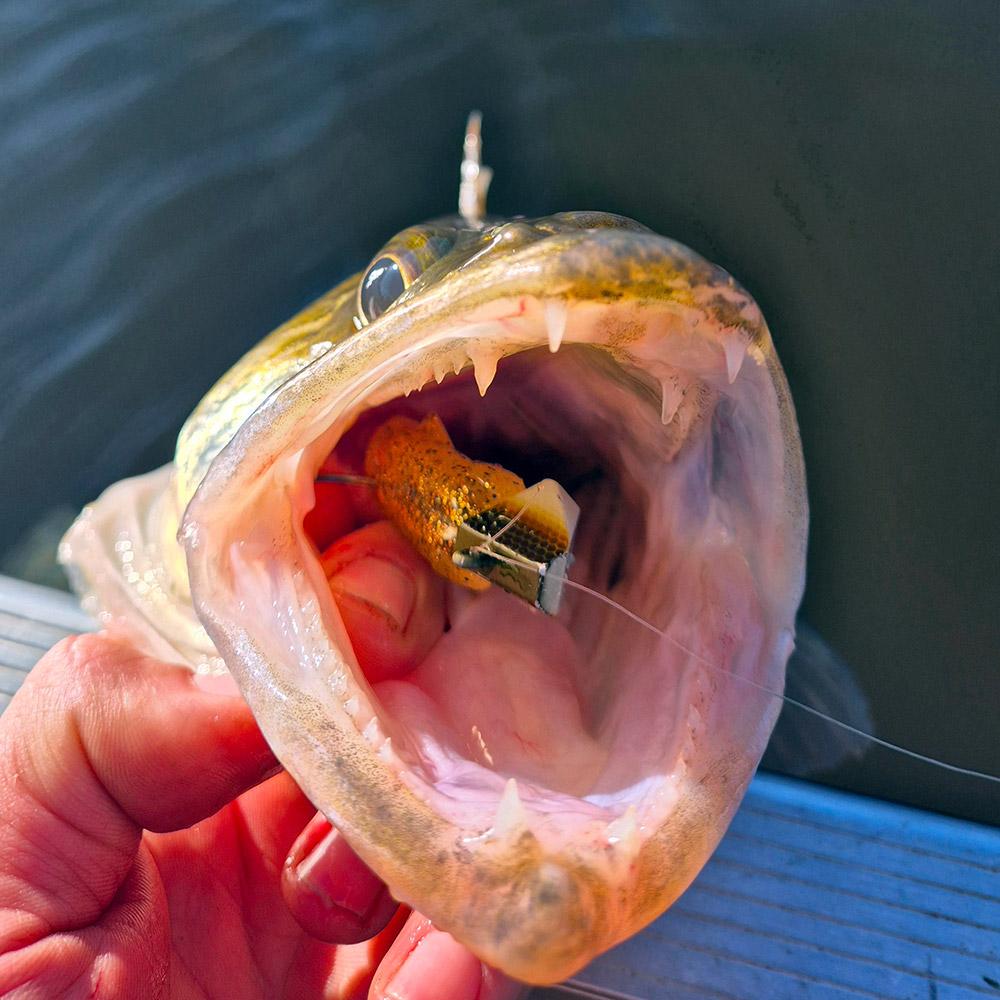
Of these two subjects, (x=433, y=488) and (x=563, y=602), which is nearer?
(x=433, y=488)

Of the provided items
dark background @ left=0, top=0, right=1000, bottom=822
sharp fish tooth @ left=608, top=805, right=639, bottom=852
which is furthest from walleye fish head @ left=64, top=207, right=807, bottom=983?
dark background @ left=0, top=0, right=1000, bottom=822

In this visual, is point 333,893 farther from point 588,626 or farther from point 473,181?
point 473,181

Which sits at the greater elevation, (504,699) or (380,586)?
(380,586)

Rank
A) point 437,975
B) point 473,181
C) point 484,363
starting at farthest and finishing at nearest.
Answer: point 473,181 → point 437,975 → point 484,363

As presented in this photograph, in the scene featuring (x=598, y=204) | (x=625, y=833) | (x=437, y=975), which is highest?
(x=625, y=833)

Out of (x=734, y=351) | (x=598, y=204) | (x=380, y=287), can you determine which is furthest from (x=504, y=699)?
(x=598, y=204)

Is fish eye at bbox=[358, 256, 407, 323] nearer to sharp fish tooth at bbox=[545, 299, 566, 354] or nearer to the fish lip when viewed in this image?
the fish lip

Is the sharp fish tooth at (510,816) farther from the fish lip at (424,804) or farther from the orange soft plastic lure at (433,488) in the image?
the orange soft plastic lure at (433,488)
